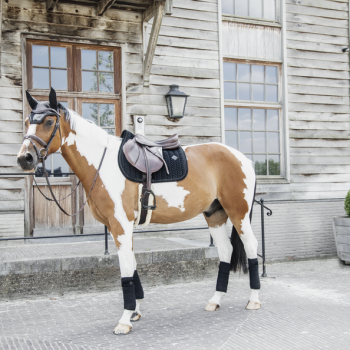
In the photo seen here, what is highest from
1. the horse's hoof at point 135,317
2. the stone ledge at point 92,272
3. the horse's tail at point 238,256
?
the horse's tail at point 238,256

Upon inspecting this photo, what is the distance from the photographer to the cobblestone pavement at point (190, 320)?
3350mm

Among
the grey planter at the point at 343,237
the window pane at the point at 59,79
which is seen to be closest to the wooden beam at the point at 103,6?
the window pane at the point at 59,79

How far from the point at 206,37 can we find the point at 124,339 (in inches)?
226

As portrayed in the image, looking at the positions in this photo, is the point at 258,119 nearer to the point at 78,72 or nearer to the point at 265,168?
the point at 265,168

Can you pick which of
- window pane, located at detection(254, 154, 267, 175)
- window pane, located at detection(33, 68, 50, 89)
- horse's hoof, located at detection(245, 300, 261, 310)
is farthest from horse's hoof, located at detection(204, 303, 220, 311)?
window pane, located at detection(33, 68, 50, 89)

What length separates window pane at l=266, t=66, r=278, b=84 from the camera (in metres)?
8.10

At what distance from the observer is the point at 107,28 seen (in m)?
6.73

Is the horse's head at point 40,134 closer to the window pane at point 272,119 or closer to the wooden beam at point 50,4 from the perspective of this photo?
the wooden beam at point 50,4

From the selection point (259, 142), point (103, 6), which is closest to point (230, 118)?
point (259, 142)

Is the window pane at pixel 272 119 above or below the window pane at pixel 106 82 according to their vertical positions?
below

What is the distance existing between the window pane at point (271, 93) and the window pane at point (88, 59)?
3516 millimetres

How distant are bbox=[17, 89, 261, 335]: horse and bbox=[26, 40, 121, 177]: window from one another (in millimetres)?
2885

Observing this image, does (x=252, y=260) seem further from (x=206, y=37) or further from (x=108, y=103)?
(x=206, y=37)

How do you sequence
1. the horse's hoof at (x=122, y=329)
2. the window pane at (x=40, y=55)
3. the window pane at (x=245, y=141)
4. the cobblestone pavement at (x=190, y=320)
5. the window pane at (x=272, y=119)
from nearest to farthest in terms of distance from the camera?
the cobblestone pavement at (x=190, y=320) → the horse's hoof at (x=122, y=329) → the window pane at (x=40, y=55) → the window pane at (x=245, y=141) → the window pane at (x=272, y=119)
